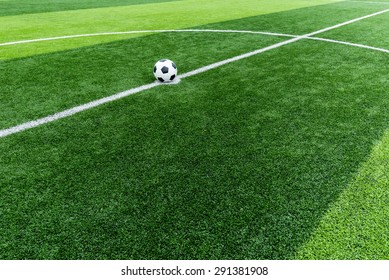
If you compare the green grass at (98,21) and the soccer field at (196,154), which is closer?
the soccer field at (196,154)

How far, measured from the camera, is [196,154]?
3201 millimetres

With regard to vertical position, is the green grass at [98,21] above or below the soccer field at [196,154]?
above

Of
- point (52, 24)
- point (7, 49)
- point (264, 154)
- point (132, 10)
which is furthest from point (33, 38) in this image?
point (264, 154)

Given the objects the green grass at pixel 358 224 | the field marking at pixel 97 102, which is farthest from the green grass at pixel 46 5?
the green grass at pixel 358 224

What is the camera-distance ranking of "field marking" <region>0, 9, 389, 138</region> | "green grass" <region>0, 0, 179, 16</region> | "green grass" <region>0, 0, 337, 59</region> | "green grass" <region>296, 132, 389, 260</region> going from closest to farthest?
"green grass" <region>296, 132, 389, 260</region>
"field marking" <region>0, 9, 389, 138</region>
"green grass" <region>0, 0, 337, 59</region>
"green grass" <region>0, 0, 179, 16</region>

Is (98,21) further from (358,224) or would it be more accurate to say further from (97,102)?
(358,224)

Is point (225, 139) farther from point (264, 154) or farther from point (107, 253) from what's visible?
point (107, 253)

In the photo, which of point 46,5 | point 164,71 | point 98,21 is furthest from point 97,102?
point 46,5

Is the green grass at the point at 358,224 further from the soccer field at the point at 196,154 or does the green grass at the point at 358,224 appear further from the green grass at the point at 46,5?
the green grass at the point at 46,5

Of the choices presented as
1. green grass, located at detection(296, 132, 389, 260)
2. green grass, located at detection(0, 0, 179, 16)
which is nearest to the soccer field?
green grass, located at detection(296, 132, 389, 260)

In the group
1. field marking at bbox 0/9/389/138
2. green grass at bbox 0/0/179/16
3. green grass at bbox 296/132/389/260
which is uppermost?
green grass at bbox 0/0/179/16

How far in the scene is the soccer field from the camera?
90.0 inches

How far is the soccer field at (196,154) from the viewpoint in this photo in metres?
2.29

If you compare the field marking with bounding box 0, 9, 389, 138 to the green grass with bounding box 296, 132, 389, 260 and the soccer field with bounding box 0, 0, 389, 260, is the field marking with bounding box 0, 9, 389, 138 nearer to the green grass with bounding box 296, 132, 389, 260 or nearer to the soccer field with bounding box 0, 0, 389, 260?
the soccer field with bounding box 0, 0, 389, 260
